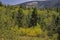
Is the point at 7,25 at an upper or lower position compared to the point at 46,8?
upper

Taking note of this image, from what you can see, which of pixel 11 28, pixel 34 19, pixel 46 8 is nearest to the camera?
pixel 11 28

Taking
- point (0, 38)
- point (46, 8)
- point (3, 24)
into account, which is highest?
point (3, 24)

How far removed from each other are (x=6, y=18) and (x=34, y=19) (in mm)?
28217

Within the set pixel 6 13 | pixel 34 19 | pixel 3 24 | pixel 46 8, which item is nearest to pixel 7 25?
pixel 3 24

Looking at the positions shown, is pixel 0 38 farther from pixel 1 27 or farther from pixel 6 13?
pixel 6 13

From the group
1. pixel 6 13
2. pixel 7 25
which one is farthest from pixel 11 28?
pixel 6 13

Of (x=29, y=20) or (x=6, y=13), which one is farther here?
(x=29, y=20)

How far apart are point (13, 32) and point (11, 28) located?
19 cm

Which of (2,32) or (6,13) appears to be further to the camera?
(6,13)

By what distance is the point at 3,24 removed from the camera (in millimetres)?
8125

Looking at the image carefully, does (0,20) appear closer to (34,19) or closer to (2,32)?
(2,32)

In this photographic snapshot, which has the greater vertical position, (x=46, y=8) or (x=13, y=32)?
(x=13, y=32)

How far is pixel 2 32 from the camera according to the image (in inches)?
320

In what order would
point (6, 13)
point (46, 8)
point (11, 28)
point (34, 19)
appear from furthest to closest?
1. point (46, 8)
2. point (34, 19)
3. point (6, 13)
4. point (11, 28)
